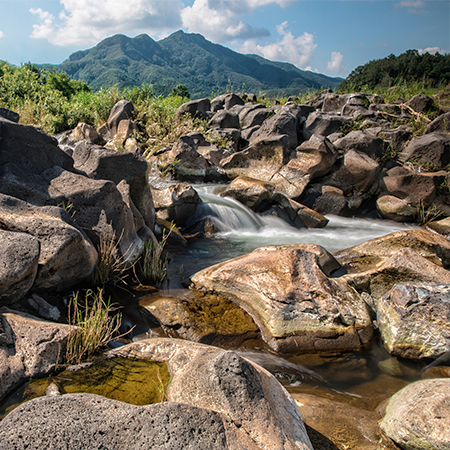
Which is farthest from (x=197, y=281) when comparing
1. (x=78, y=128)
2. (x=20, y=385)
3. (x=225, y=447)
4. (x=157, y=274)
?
(x=78, y=128)

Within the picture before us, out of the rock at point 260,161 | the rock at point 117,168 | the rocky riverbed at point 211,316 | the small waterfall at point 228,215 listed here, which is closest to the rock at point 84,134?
the rock at point 260,161

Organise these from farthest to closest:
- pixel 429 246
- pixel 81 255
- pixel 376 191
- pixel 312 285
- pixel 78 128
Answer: pixel 78 128 → pixel 376 191 → pixel 429 246 → pixel 312 285 → pixel 81 255

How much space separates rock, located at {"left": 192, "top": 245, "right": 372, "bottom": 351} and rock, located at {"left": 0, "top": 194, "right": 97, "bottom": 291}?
2.30 meters

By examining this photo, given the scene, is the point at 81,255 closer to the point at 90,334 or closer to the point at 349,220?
the point at 90,334

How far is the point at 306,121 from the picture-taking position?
18438 millimetres

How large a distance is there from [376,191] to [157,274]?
428 inches

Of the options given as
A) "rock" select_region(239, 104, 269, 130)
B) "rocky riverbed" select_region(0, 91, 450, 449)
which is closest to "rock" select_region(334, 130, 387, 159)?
"rocky riverbed" select_region(0, 91, 450, 449)

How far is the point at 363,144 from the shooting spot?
14.9 m

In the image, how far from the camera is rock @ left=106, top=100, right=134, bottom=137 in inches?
648

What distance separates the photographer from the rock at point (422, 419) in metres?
3.01

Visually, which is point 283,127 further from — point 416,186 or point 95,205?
point 95,205

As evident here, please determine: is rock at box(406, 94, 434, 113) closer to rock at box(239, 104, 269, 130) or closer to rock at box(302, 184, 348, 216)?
rock at box(239, 104, 269, 130)

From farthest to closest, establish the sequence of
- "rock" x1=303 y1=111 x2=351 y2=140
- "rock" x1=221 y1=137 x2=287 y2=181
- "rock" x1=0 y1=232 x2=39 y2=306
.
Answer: "rock" x1=303 y1=111 x2=351 y2=140, "rock" x1=221 y1=137 x2=287 y2=181, "rock" x1=0 y1=232 x2=39 y2=306

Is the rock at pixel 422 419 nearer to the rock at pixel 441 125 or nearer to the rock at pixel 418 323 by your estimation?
the rock at pixel 418 323
